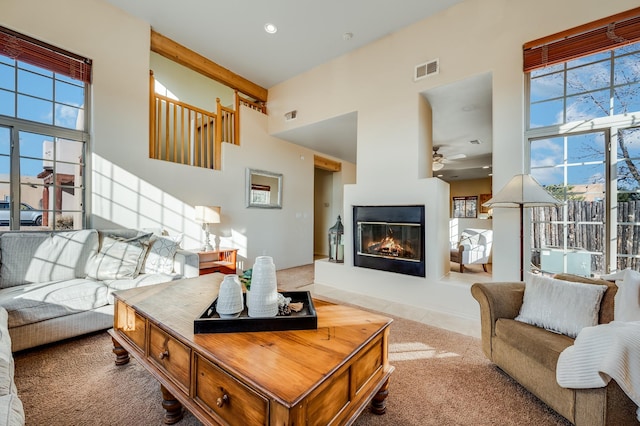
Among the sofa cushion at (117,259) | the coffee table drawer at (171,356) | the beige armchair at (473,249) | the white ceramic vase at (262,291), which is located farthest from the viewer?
the beige armchair at (473,249)

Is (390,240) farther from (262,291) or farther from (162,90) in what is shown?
(162,90)

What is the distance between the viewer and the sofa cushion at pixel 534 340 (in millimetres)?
1409

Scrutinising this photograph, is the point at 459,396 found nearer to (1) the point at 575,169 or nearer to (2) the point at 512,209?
(2) the point at 512,209

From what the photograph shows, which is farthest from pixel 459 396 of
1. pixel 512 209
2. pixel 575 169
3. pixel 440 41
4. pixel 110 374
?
pixel 440 41

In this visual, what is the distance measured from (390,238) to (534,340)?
2.11 metres

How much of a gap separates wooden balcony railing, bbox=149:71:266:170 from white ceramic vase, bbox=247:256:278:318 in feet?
10.8

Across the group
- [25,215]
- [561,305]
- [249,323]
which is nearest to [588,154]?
[561,305]

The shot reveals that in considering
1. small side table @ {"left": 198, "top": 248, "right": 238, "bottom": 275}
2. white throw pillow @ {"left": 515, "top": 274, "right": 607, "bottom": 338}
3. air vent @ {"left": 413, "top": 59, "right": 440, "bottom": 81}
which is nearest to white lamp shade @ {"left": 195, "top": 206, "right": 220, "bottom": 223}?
small side table @ {"left": 198, "top": 248, "right": 238, "bottom": 275}

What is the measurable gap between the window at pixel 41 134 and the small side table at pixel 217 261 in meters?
1.42

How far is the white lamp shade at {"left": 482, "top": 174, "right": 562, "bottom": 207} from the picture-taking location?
2223mm

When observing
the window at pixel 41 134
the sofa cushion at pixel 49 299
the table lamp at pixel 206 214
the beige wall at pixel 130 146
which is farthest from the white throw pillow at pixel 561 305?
the window at pixel 41 134

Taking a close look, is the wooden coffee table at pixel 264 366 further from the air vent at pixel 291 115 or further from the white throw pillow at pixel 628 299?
the air vent at pixel 291 115

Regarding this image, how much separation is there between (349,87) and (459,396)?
3.81 metres

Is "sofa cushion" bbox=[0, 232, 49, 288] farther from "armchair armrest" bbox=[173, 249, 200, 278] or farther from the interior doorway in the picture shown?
the interior doorway
